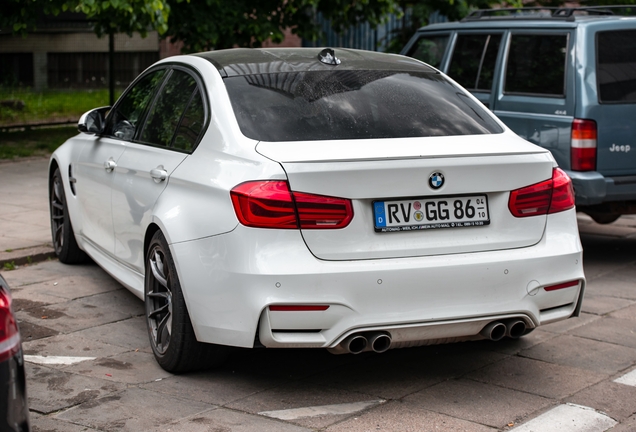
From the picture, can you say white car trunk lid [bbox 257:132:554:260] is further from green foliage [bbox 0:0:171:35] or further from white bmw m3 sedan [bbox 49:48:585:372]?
green foliage [bbox 0:0:171:35]

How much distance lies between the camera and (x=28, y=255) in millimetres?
7695

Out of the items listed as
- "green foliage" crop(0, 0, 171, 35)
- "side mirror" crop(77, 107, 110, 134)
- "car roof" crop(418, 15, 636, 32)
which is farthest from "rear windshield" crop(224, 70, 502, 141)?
"green foliage" crop(0, 0, 171, 35)

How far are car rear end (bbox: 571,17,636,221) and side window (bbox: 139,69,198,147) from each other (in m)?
3.23

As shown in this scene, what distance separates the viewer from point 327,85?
16.6 feet

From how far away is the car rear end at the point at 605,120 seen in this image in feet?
24.1

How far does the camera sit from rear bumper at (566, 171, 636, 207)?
7.28 meters

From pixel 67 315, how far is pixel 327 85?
2.32 meters

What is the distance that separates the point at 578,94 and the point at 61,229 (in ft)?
13.4

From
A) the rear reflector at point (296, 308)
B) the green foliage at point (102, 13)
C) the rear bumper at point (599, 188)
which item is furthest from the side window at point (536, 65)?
the green foliage at point (102, 13)

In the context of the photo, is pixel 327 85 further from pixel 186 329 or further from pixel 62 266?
pixel 62 266

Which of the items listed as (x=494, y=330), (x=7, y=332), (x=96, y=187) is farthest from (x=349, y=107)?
(x=7, y=332)

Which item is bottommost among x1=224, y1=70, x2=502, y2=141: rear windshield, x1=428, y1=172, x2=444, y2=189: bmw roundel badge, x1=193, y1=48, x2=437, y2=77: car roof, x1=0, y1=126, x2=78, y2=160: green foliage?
x1=0, y1=126, x2=78, y2=160: green foliage

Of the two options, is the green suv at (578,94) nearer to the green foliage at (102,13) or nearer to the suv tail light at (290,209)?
the suv tail light at (290,209)

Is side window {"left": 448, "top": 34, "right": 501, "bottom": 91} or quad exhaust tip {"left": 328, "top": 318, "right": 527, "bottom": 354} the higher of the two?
side window {"left": 448, "top": 34, "right": 501, "bottom": 91}
